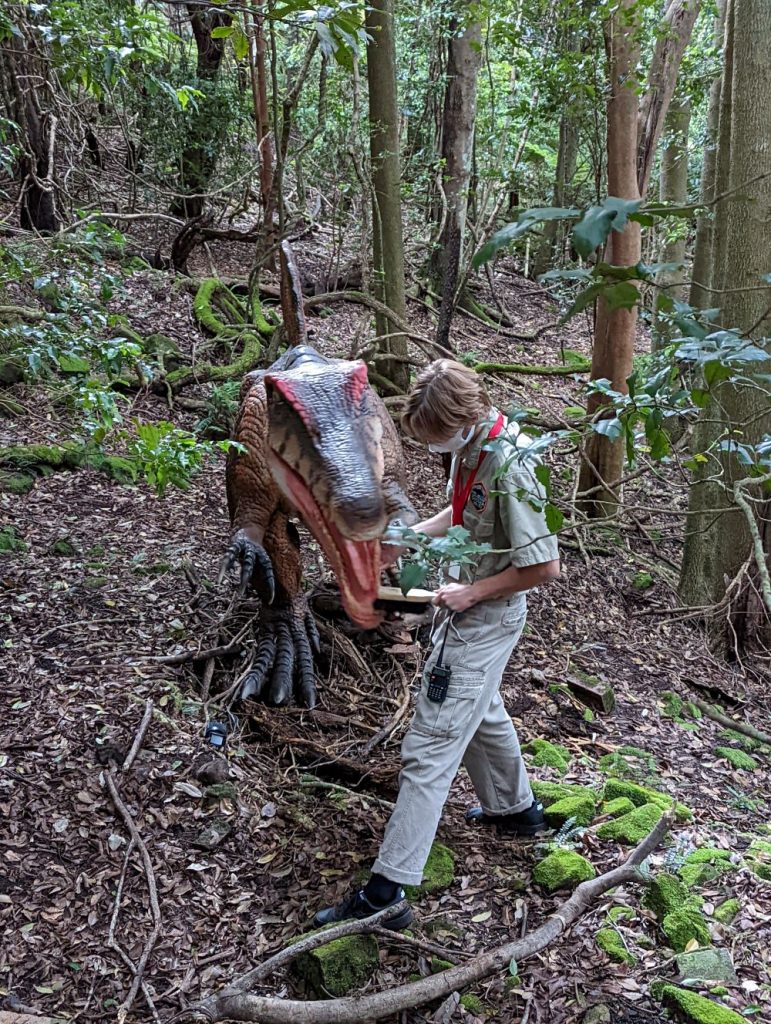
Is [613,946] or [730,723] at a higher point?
[613,946]

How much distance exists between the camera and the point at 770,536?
4781 mm

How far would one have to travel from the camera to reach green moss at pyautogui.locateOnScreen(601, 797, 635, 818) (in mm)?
3068

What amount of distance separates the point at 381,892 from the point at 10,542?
2.89 metres

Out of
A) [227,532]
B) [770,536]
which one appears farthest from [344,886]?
[770,536]

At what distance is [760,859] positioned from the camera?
2.93 metres

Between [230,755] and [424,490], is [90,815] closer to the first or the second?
[230,755]

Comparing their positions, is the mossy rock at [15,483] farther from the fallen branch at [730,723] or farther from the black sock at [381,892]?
the fallen branch at [730,723]

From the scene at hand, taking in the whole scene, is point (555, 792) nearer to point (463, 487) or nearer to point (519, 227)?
point (463, 487)

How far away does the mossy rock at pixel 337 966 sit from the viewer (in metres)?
2.26

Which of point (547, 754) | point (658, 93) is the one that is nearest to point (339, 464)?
point (547, 754)

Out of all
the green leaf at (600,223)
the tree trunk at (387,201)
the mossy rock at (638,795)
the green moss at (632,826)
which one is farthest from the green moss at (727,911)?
the tree trunk at (387,201)

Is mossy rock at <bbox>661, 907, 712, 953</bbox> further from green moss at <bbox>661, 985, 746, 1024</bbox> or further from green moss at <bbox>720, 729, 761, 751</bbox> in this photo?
green moss at <bbox>720, 729, 761, 751</bbox>

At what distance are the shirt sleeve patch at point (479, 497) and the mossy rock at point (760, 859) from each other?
1.63m

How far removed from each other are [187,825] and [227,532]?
91.9 inches
